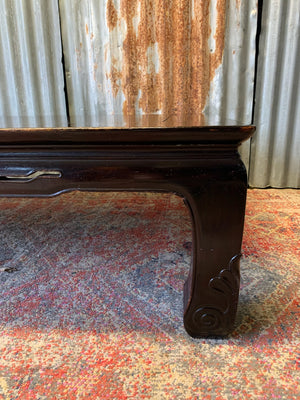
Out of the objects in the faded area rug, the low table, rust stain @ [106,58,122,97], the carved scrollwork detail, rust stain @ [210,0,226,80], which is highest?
rust stain @ [210,0,226,80]

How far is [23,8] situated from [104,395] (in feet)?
9.03

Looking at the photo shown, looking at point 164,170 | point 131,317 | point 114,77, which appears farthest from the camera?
point 114,77

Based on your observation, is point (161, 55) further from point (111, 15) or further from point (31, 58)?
point (31, 58)

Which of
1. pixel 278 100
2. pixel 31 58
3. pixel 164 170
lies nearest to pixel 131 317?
pixel 164 170

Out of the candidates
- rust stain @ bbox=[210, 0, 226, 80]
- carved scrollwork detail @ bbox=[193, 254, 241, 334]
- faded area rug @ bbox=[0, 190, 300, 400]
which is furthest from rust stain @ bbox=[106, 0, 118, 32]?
carved scrollwork detail @ bbox=[193, 254, 241, 334]

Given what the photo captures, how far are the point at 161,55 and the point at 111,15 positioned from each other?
48 centimetres

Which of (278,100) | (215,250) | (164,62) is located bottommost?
(215,250)

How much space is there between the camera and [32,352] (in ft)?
2.65

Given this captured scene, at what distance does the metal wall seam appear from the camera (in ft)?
7.29

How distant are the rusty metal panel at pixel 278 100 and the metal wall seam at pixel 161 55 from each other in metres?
0.10

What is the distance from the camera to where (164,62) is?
2.31m

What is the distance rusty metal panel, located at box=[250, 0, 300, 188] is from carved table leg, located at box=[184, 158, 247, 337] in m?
1.87

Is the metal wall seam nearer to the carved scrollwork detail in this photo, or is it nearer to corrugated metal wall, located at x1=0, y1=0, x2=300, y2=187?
corrugated metal wall, located at x1=0, y1=0, x2=300, y2=187

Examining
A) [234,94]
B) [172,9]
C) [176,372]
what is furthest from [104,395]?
[172,9]
